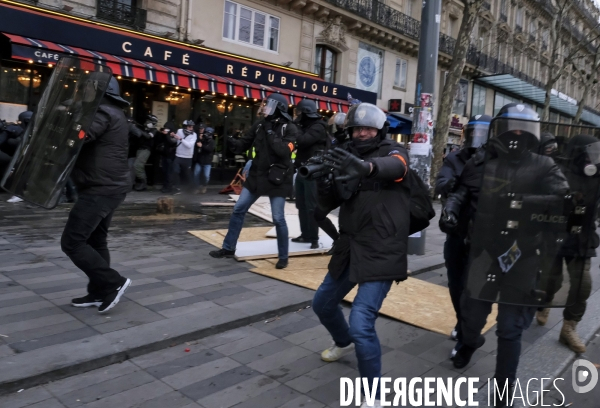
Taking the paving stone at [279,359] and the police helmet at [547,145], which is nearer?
the police helmet at [547,145]

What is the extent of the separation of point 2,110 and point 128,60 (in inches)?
111

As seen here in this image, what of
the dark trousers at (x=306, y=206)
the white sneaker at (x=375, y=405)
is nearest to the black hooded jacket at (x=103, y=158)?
the white sneaker at (x=375, y=405)

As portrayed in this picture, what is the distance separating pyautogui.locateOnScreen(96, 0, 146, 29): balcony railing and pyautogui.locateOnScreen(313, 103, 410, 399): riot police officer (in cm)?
1158

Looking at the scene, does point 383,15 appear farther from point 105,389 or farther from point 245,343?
point 105,389

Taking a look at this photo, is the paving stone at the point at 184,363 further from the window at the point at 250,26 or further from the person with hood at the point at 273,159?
the window at the point at 250,26

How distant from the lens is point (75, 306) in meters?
4.50

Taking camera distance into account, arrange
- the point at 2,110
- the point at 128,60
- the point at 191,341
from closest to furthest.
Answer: the point at 191,341, the point at 2,110, the point at 128,60

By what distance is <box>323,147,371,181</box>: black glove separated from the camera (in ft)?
9.15

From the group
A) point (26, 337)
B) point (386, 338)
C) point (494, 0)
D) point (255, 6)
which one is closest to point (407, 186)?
point (386, 338)

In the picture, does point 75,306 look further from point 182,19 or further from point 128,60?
point 182,19

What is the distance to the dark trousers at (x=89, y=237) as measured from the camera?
4.12 metres

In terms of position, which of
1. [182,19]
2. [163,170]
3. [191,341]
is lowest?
[191,341]

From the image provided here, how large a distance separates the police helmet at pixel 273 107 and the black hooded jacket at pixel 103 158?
6.55ft

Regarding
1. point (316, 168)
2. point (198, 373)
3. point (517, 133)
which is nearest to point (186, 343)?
point (198, 373)
